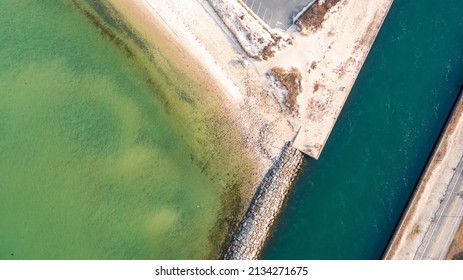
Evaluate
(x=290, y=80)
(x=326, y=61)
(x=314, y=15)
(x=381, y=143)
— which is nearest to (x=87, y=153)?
(x=290, y=80)

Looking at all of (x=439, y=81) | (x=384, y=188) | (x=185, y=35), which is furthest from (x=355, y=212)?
(x=185, y=35)

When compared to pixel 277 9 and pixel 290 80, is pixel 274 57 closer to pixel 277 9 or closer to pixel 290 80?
pixel 290 80

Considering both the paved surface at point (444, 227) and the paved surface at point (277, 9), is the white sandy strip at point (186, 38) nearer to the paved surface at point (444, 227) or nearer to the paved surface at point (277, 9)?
the paved surface at point (277, 9)

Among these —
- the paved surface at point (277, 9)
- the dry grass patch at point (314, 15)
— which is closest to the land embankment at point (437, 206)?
the dry grass patch at point (314, 15)

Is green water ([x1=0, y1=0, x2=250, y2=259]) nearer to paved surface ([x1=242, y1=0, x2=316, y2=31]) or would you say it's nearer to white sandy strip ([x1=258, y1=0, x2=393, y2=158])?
white sandy strip ([x1=258, y1=0, x2=393, y2=158])

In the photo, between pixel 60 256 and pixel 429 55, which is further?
pixel 429 55

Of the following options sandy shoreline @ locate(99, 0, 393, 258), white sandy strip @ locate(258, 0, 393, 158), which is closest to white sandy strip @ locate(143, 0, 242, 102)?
sandy shoreline @ locate(99, 0, 393, 258)
